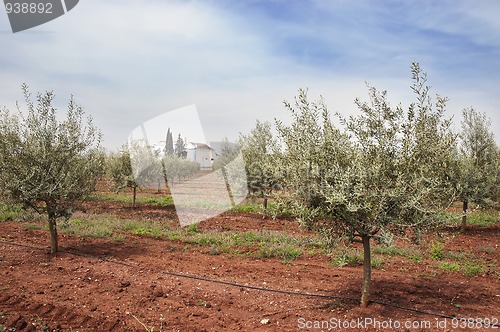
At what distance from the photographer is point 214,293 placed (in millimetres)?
7961

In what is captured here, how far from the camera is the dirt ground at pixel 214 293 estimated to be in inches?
256

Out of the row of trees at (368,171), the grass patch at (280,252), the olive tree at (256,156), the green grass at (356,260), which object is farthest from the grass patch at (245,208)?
the row of trees at (368,171)

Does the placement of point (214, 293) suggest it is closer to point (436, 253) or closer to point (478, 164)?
point (436, 253)

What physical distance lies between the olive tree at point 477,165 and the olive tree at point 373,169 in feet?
34.6

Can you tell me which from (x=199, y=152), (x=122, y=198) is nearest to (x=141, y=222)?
(x=122, y=198)

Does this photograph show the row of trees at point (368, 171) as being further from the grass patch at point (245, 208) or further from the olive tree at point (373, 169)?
the grass patch at point (245, 208)

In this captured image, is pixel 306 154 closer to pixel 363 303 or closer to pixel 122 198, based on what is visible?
pixel 363 303

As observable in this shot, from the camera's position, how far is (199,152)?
84.4 metres

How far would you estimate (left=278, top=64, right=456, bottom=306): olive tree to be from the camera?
5.83 m

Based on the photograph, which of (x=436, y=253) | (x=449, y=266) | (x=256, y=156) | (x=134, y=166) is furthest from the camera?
(x=134, y=166)

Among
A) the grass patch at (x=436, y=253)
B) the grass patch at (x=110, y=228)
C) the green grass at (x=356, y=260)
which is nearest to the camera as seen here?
the green grass at (x=356, y=260)

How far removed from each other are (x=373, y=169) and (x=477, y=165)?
1408cm

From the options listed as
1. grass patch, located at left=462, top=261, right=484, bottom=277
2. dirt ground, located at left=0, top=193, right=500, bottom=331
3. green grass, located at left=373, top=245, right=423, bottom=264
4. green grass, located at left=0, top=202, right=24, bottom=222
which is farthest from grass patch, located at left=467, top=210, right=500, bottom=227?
green grass, located at left=0, top=202, right=24, bottom=222

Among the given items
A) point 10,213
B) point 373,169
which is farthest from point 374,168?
point 10,213
